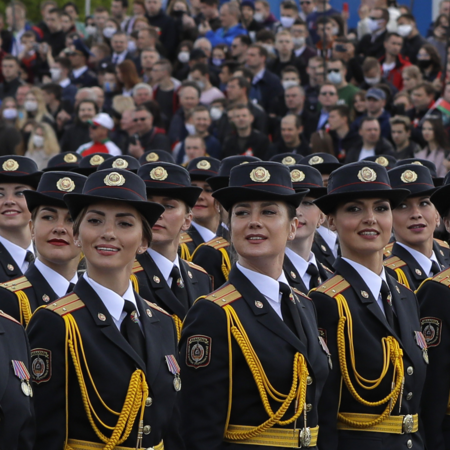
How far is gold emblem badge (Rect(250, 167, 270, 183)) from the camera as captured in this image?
4559 millimetres

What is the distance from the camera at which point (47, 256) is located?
5.41 metres

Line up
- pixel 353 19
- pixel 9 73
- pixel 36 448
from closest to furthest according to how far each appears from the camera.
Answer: pixel 36 448 → pixel 9 73 → pixel 353 19

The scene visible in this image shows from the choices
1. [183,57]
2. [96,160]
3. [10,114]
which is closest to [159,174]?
[96,160]

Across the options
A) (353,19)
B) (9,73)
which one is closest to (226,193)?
(9,73)

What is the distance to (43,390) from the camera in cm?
395

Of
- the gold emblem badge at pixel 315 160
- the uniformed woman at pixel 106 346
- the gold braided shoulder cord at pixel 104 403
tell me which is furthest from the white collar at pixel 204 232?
the gold braided shoulder cord at pixel 104 403

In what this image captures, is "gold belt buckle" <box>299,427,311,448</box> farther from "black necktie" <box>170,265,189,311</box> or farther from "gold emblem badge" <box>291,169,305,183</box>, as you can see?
"gold emblem badge" <box>291,169,305,183</box>

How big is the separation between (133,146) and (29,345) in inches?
348

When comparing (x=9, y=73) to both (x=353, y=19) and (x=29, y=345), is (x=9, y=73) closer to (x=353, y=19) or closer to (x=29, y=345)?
(x=353, y=19)

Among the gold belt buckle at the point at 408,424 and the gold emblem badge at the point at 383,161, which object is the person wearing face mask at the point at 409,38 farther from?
the gold belt buckle at the point at 408,424

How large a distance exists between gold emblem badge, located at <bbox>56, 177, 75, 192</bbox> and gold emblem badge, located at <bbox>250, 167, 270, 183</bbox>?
1.39 m

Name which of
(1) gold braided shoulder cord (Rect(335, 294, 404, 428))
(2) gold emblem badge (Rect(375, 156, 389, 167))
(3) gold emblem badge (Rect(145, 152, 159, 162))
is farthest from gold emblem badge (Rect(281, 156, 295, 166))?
(1) gold braided shoulder cord (Rect(335, 294, 404, 428))

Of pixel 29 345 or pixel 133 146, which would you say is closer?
pixel 29 345

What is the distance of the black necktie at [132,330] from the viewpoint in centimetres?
415
